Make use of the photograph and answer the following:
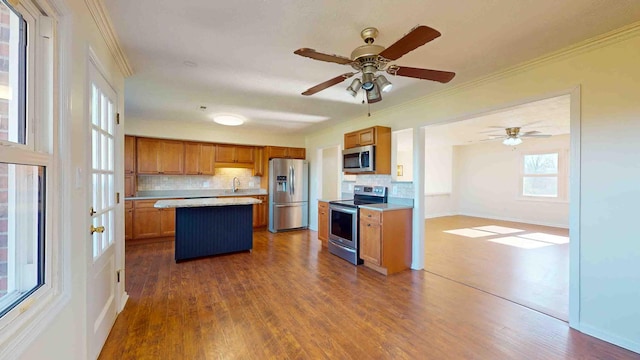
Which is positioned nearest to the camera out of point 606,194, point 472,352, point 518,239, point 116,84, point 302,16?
point 302,16

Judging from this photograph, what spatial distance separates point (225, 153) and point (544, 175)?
818 centimetres

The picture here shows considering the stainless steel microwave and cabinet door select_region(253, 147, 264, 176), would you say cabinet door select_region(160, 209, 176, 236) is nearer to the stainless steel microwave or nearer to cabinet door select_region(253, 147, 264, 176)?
cabinet door select_region(253, 147, 264, 176)

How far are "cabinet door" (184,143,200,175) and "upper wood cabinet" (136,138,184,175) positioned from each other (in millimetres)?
76

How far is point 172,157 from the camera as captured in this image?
5480 millimetres

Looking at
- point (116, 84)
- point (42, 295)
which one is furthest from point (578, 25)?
point (116, 84)

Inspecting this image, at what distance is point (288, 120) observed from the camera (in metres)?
5.03

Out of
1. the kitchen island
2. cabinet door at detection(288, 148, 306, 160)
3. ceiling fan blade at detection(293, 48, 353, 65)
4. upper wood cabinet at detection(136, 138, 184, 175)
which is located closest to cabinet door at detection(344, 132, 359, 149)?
the kitchen island

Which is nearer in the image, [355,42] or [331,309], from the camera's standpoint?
[355,42]

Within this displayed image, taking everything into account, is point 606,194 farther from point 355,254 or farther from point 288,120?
point 288,120

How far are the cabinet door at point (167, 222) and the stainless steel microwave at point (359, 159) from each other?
11.5 ft

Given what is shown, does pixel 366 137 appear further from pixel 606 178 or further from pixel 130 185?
pixel 130 185

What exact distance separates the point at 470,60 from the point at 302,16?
1.66 m

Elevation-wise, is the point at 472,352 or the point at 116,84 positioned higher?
the point at 116,84

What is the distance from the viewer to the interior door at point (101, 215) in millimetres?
1759
